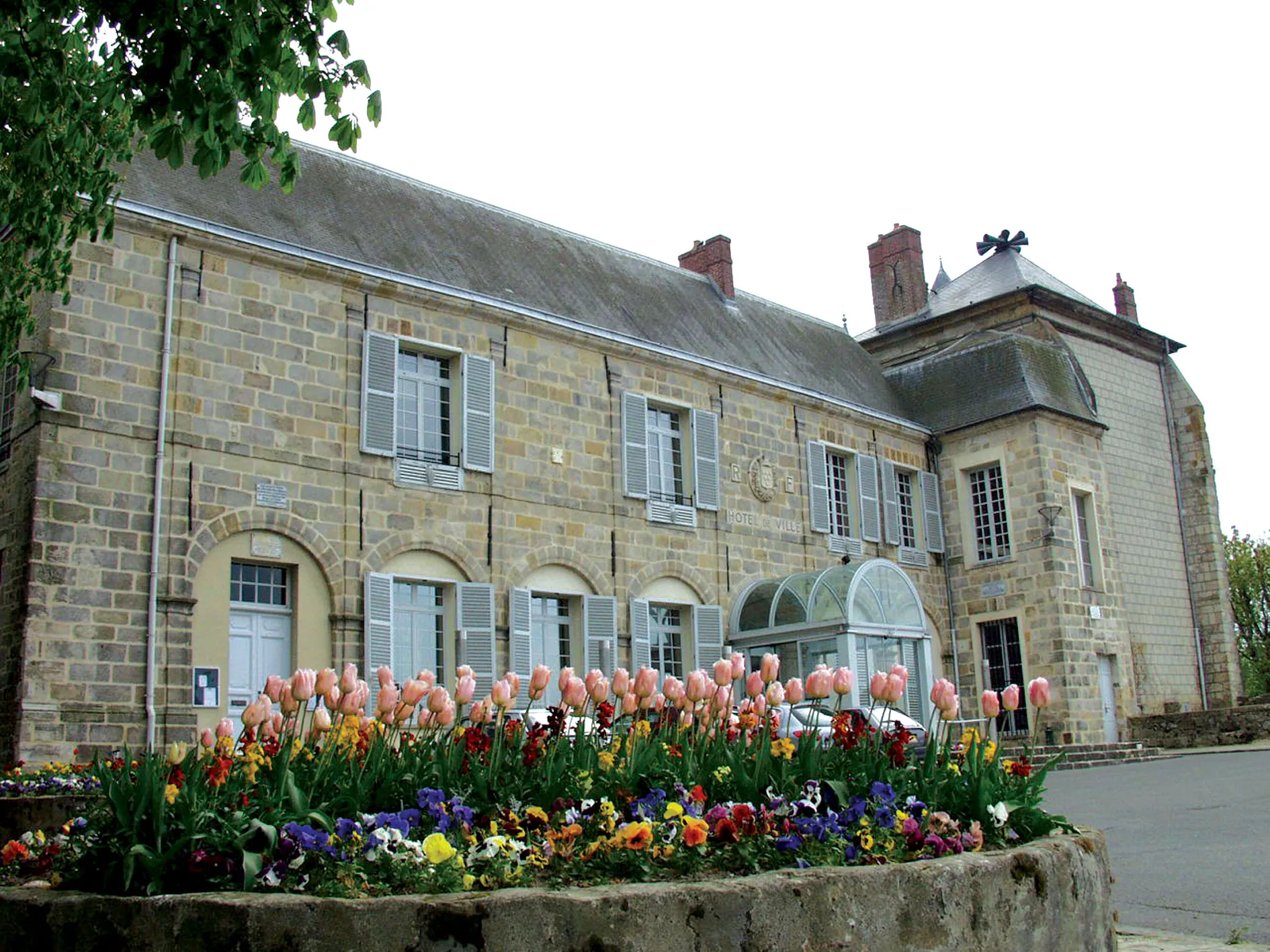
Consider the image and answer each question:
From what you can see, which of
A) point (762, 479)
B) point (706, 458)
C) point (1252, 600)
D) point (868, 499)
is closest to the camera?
point (706, 458)

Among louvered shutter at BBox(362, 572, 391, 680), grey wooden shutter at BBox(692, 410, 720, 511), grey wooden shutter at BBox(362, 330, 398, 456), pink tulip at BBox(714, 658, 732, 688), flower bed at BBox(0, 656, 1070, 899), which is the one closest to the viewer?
flower bed at BBox(0, 656, 1070, 899)

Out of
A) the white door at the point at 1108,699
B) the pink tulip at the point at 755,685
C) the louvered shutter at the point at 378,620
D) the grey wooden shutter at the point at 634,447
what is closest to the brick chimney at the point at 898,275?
the white door at the point at 1108,699

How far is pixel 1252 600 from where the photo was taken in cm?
4891

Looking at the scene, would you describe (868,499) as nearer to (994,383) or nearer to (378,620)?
(994,383)

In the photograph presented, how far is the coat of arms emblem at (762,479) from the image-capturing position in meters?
18.7

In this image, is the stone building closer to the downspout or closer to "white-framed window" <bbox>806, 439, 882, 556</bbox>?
"white-framed window" <bbox>806, 439, 882, 556</bbox>

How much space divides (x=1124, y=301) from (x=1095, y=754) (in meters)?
12.8

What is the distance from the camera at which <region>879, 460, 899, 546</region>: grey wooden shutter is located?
20984 mm

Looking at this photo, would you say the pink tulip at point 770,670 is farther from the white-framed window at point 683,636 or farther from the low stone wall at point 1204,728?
the low stone wall at point 1204,728

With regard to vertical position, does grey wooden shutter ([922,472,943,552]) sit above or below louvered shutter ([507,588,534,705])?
above

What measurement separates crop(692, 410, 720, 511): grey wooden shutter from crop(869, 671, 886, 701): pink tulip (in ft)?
41.8

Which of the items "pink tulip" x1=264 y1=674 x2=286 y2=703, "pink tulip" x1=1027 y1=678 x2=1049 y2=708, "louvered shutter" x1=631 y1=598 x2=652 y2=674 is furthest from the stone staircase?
"pink tulip" x1=264 y1=674 x2=286 y2=703

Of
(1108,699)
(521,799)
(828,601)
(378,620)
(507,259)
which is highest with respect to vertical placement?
(507,259)

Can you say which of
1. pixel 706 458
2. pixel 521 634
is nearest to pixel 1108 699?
pixel 706 458
